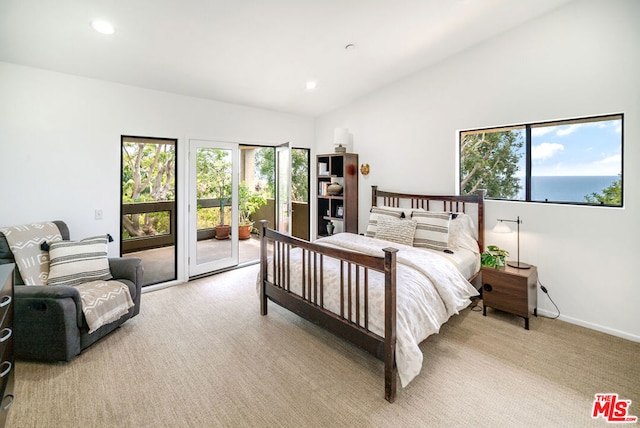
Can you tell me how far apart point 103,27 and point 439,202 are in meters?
4.10

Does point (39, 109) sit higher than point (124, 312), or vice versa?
point (39, 109)

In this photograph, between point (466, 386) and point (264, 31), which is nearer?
point (466, 386)

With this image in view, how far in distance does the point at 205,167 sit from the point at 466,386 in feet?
13.5

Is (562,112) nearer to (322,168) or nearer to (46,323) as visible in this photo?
(322,168)

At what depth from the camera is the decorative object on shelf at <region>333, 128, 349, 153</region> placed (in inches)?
196

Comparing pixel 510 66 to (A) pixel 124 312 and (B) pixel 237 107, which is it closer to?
(B) pixel 237 107

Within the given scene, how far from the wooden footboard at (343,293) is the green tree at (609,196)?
98.8 inches

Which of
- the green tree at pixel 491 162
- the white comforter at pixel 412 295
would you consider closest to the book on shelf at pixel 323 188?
the white comforter at pixel 412 295

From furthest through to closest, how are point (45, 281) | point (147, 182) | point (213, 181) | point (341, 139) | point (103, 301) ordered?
point (147, 182)
point (341, 139)
point (213, 181)
point (45, 281)
point (103, 301)

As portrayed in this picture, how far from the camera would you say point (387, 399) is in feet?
6.66

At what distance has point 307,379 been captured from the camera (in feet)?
7.36

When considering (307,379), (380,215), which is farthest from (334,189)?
(307,379)

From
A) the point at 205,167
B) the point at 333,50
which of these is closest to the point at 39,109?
the point at 205,167

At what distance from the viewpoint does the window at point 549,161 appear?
9.72ft
